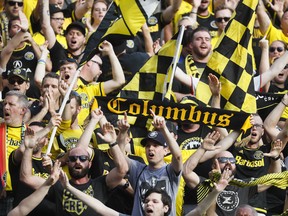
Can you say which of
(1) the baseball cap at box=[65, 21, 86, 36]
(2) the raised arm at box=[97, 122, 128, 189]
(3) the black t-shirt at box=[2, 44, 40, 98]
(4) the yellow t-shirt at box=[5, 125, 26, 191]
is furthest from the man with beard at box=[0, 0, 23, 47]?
(2) the raised arm at box=[97, 122, 128, 189]

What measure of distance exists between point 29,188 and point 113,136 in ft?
3.39

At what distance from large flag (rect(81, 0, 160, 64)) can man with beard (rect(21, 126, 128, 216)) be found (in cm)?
119

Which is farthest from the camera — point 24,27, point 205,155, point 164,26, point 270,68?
point 164,26

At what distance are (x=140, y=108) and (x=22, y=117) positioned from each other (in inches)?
57.0

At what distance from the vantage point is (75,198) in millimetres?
12703

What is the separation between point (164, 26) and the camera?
Answer: 1727cm

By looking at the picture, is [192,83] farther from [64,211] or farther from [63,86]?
A: [64,211]

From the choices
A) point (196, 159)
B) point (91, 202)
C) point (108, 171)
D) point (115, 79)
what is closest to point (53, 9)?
point (115, 79)

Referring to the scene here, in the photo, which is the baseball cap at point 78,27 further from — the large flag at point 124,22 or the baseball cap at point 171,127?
the baseball cap at point 171,127

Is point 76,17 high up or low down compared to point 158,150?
down

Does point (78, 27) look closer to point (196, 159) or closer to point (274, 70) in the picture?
point (274, 70)

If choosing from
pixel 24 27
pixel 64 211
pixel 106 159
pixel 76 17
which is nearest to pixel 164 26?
pixel 76 17

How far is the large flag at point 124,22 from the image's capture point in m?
13.4

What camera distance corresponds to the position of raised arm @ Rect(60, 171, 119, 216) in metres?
12.3
